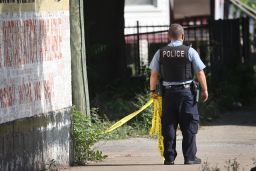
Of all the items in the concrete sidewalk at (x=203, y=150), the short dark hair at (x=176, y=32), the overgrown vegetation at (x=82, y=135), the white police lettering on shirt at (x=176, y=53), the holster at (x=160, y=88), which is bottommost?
the concrete sidewalk at (x=203, y=150)

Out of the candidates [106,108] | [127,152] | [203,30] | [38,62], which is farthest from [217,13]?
[38,62]

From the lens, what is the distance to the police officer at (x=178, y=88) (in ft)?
34.0

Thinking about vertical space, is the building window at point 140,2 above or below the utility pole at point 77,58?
above

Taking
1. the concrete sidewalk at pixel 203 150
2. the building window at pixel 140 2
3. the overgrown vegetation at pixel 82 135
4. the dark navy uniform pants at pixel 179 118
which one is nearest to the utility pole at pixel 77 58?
the overgrown vegetation at pixel 82 135

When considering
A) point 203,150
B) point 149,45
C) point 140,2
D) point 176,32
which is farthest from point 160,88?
point 140,2

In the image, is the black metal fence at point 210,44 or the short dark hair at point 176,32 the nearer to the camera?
the short dark hair at point 176,32

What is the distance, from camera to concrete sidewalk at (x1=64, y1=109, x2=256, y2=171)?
34.5 ft

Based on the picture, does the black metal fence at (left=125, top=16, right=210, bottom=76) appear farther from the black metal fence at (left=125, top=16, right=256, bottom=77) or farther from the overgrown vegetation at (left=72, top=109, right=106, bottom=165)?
the overgrown vegetation at (left=72, top=109, right=106, bottom=165)

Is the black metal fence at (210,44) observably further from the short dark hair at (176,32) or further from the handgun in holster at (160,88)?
the short dark hair at (176,32)

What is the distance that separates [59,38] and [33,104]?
1032 millimetres

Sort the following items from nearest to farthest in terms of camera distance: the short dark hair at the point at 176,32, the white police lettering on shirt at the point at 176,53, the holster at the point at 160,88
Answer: the white police lettering on shirt at the point at 176,53
the short dark hair at the point at 176,32
the holster at the point at 160,88

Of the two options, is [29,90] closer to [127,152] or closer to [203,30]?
[127,152]

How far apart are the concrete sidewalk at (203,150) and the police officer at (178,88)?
29cm

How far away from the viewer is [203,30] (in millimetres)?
20078
